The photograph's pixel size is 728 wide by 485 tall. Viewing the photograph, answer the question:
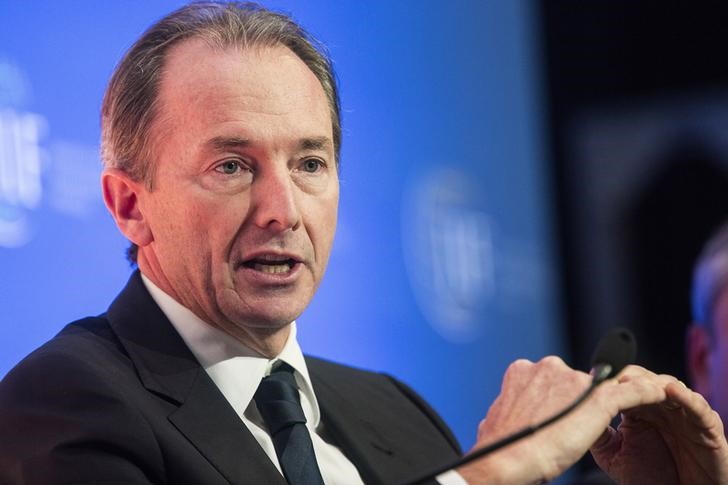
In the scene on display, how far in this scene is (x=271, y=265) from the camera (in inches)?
77.0

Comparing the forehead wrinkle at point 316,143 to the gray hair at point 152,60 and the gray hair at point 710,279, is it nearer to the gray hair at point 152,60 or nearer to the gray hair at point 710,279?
the gray hair at point 152,60

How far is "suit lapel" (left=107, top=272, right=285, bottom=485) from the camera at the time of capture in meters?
1.78

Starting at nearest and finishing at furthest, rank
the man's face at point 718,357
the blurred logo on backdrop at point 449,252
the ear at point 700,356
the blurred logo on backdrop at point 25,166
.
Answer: the blurred logo on backdrop at point 25,166, the man's face at point 718,357, the ear at point 700,356, the blurred logo on backdrop at point 449,252

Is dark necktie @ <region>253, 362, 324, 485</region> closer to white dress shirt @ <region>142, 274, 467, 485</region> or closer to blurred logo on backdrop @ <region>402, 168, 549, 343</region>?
white dress shirt @ <region>142, 274, 467, 485</region>

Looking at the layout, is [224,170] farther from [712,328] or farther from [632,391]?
[712,328]

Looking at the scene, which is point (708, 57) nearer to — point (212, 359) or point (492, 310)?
point (492, 310)

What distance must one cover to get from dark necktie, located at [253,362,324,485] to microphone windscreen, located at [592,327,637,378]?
53 centimetres

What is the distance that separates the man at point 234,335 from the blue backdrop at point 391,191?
0.20m

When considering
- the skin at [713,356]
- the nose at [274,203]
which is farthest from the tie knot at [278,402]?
the skin at [713,356]

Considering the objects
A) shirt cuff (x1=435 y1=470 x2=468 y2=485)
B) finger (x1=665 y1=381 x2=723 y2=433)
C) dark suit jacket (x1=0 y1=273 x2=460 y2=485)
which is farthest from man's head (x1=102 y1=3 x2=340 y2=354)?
finger (x1=665 y1=381 x2=723 y2=433)

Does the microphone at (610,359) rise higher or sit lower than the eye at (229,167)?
lower

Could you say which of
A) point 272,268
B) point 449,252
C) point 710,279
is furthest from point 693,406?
point 449,252

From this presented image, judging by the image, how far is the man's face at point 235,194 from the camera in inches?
75.9

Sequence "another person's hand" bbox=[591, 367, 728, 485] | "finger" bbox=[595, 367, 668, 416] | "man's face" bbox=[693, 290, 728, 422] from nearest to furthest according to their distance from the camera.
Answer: "finger" bbox=[595, 367, 668, 416], "another person's hand" bbox=[591, 367, 728, 485], "man's face" bbox=[693, 290, 728, 422]
